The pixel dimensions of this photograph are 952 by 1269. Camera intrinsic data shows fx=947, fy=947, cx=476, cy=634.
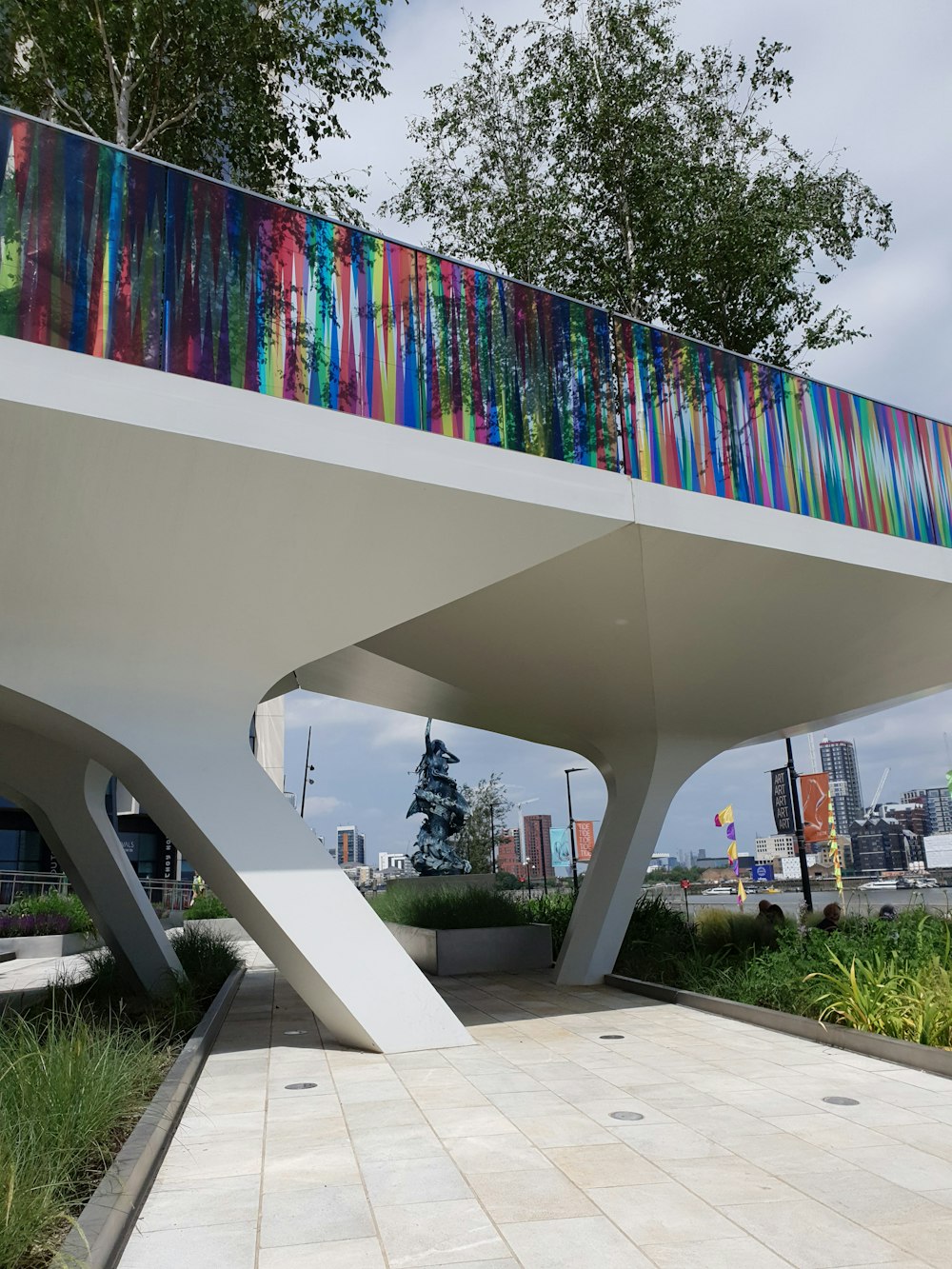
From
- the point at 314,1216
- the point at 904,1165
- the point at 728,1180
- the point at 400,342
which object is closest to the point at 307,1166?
the point at 314,1216

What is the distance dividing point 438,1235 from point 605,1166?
1.27m

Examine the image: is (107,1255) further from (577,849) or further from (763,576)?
(577,849)

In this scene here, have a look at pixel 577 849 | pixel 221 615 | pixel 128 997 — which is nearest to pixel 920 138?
pixel 221 615

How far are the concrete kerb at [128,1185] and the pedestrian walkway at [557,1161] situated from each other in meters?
0.10

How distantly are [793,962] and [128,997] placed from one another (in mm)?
7652

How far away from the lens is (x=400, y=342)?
7680 millimetres

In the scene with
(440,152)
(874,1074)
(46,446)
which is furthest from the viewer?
(440,152)

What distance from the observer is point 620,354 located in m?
8.97

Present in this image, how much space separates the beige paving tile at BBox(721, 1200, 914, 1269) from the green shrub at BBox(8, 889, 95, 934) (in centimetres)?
1977

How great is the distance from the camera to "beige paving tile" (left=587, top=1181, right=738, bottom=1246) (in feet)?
12.9

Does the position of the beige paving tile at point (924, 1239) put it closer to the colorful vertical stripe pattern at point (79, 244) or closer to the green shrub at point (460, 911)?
the colorful vertical stripe pattern at point (79, 244)

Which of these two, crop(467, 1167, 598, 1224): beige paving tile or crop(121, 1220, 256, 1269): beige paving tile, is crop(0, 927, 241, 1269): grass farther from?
crop(467, 1167, 598, 1224): beige paving tile

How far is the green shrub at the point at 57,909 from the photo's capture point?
2148cm

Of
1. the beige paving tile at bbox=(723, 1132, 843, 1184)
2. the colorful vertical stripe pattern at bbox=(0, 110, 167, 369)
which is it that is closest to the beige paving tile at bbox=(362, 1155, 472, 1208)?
the beige paving tile at bbox=(723, 1132, 843, 1184)
